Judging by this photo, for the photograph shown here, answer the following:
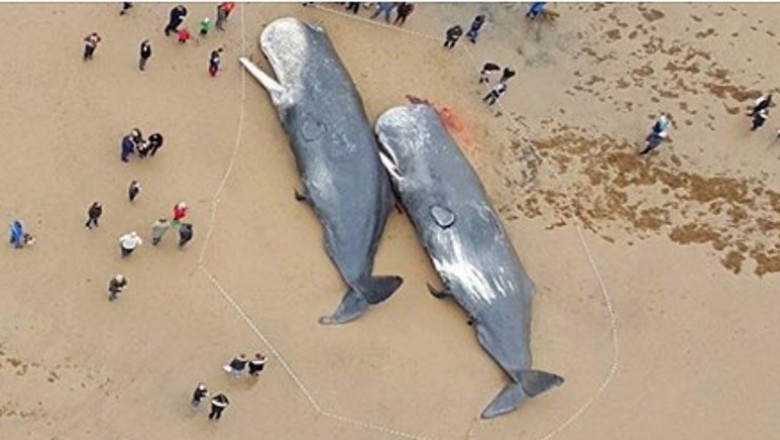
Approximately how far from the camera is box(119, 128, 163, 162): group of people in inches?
1398

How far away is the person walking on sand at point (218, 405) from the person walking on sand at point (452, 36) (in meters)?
15.3

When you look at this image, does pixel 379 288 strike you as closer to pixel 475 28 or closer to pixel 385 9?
pixel 385 9

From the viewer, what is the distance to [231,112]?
3797 centimetres

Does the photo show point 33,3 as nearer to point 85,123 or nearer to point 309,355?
point 85,123

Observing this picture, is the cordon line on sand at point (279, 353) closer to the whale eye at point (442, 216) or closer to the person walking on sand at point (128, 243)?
the person walking on sand at point (128, 243)

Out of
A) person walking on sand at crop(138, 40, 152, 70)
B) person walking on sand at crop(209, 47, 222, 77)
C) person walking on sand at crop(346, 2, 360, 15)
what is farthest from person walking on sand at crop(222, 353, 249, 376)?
person walking on sand at crop(346, 2, 360, 15)

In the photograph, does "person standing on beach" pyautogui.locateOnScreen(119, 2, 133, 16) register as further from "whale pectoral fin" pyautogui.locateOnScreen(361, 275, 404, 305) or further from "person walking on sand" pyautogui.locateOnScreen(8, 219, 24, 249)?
"whale pectoral fin" pyautogui.locateOnScreen(361, 275, 404, 305)

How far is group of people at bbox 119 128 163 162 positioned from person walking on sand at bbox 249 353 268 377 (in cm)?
705

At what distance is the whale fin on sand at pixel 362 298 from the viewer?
34.0 m

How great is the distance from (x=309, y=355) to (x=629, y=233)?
1070cm

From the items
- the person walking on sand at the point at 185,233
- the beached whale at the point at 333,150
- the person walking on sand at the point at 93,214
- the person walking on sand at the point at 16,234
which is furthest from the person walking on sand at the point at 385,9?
the person walking on sand at the point at 16,234

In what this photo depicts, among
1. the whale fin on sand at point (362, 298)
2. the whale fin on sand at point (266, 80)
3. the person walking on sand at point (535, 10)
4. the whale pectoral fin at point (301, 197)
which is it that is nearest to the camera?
the whale fin on sand at point (362, 298)

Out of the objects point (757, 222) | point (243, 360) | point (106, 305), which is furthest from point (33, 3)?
point (757, 222)

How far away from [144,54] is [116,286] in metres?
8.24
